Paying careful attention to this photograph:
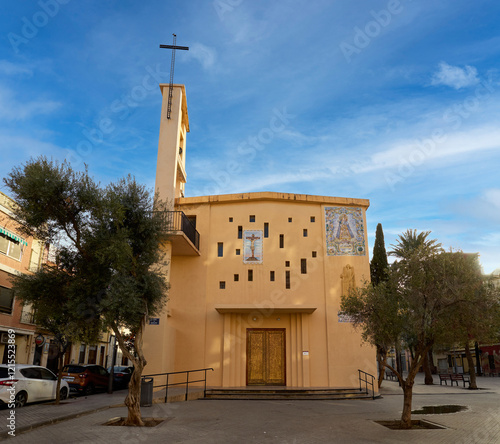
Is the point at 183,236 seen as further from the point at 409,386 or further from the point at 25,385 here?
the point at 409,386

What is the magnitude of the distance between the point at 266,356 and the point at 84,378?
8.60 metres

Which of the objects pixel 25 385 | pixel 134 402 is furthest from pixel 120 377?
pixel 134 402

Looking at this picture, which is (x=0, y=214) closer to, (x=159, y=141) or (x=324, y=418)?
(x=159, y=141)

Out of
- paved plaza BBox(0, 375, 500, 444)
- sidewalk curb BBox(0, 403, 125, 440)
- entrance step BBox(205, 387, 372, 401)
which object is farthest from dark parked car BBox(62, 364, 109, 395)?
entrance step BBox(205, 387, 372, 401)

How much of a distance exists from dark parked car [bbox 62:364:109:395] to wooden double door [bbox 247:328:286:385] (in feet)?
24.4

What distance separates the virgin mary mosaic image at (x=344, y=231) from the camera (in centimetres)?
2231

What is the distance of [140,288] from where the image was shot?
11.6 meters

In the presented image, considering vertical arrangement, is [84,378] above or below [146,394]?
above

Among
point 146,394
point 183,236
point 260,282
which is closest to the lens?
point 146,394

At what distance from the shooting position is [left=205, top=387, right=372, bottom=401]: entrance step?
17.7 m

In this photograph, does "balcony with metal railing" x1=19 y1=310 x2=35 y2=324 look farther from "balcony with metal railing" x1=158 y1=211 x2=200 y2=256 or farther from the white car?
"balcony with metal railing" x1=158 y1=211 x2=200 y2=256

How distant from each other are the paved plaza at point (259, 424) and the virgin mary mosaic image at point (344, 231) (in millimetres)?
8192

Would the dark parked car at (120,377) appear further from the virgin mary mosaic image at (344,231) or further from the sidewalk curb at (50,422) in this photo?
the virgin mary mosaic image at (344,231)

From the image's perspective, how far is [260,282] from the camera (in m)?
21.9
